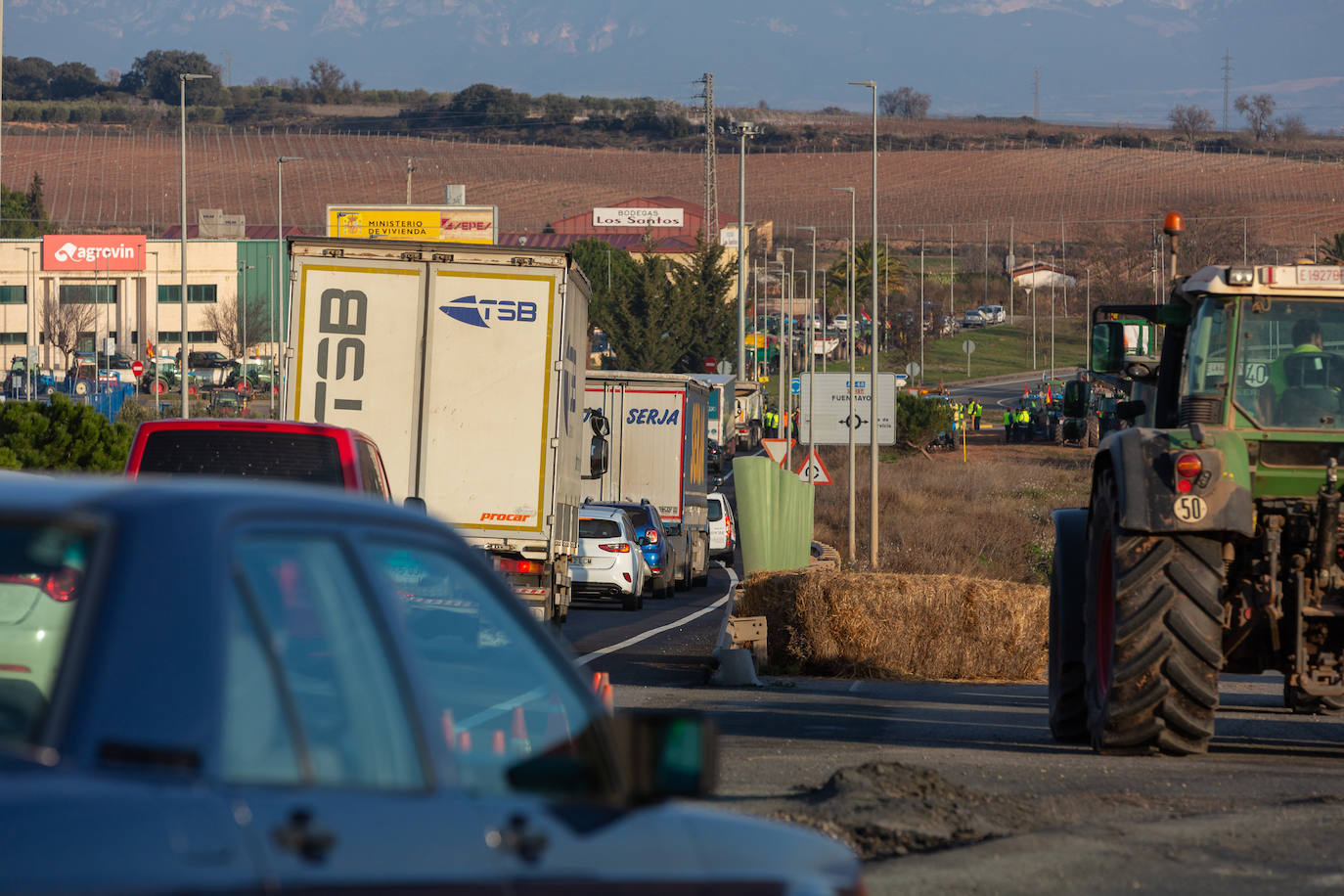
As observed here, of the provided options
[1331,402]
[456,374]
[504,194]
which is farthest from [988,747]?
[504,194]

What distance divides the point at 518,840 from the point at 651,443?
105 feet

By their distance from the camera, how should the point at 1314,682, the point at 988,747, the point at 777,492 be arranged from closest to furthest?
the point at 1314,682
the point at 988,747
the point at 777,492

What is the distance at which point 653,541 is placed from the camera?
3170cm

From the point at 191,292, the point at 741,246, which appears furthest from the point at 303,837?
the point at 191,292

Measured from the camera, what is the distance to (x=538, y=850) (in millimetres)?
3094

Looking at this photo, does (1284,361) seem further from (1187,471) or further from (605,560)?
(605,560)

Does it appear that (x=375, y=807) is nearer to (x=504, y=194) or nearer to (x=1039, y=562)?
(x=1039, y=562)

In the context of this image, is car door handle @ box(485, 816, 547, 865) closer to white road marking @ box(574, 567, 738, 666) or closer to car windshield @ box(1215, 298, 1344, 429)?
car windshield @ box(1215, 298, 1344, 429)

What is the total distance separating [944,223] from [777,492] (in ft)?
521

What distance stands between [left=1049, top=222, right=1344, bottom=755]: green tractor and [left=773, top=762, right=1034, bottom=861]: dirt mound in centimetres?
157

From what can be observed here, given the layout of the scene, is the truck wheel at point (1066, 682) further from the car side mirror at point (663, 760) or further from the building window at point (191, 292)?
the building window at point (191, 292)

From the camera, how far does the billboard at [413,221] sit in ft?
219

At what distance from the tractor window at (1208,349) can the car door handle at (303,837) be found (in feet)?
29.6

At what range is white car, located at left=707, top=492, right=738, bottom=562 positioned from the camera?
43.5 metres
